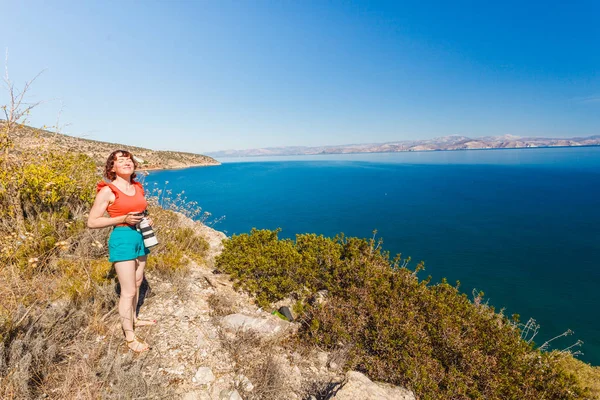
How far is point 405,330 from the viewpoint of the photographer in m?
4.15

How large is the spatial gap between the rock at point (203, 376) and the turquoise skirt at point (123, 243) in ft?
5.03

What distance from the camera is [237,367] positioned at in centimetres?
328

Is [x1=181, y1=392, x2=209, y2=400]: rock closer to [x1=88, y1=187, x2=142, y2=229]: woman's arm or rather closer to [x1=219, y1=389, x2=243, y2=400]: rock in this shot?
[x1=219, y1=389, x2=243, y2=400]: rock

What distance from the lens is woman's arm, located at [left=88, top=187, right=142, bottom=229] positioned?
2.81 meters

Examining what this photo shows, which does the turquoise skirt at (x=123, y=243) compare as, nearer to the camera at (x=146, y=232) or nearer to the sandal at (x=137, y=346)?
the camera at (x=146, y=232)

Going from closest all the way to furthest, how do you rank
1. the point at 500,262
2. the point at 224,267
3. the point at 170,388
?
the point at 170,388 < the point at 224,267 < the point at 500,262

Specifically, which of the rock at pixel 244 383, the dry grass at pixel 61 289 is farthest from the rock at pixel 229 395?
the dry grass at pixel 61 289

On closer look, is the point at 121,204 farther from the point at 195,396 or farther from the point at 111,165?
the point at 195,396

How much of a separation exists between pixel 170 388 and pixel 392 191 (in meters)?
57.9

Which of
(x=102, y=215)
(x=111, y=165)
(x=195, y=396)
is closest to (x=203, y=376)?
(x=195, y=396)

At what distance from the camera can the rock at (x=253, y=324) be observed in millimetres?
4023

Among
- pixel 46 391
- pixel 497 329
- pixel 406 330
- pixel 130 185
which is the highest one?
pixel 130 185

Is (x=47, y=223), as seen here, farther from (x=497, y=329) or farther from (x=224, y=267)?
(x=497, y=329)

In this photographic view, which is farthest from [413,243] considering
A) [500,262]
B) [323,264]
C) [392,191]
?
[392,191]
